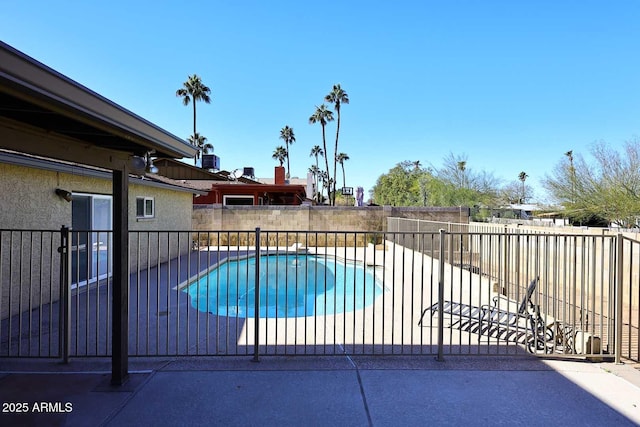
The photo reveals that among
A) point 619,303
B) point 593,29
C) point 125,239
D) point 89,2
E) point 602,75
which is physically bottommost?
point 619,303

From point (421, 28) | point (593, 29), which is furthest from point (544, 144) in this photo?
point (421, 28)

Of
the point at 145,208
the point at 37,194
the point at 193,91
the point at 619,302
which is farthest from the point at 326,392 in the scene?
the point at 193,91

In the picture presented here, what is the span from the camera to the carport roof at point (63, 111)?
5.46 feet

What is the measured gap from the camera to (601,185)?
18.2 metres

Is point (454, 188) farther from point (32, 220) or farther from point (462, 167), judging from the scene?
point (32, 220)

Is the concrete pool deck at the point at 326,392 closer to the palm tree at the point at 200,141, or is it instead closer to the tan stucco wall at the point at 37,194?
the tan stucco wall at the point at 37,194

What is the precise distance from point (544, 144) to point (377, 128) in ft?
54.2

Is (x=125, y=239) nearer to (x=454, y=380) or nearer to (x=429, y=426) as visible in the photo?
(x=429, y=426)

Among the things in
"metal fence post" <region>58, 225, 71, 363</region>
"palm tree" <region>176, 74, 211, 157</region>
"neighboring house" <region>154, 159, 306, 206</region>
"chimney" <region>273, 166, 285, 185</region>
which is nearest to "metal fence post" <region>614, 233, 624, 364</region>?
"metal fence post" <region>58, 225, 71, 363</region>

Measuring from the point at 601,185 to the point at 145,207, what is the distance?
21.5 metres

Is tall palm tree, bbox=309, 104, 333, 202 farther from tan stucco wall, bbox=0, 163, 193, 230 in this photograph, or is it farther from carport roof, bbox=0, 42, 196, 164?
carport roof, bbox=0, 42, 196, 164

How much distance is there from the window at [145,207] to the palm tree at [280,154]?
42800 millimetres

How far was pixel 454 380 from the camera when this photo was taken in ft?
11.0

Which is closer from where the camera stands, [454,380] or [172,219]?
[454,380]
